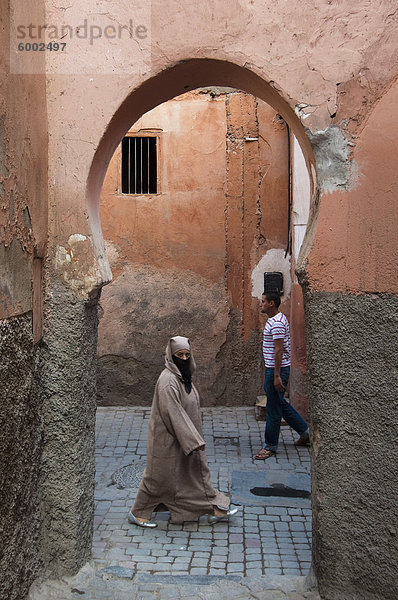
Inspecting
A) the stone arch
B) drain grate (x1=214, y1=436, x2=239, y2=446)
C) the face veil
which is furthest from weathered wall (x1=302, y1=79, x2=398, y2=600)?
drain grate (x1=214, y1=436, x2=239, y2=446)

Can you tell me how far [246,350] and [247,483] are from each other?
3.17 meters

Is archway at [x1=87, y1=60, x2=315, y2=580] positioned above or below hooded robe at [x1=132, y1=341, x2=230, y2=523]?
above

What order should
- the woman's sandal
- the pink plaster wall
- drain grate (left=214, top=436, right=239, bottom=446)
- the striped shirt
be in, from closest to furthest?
1. the pink plaster wall
2. the woman's sandal
3. the striped shirt
4. drain grate (left=214, top=436, right=239, bottom=446)

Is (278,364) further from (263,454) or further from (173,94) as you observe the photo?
(173,94)

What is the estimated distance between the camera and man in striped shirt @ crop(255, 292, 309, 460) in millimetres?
7188

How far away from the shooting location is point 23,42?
12.2 feet

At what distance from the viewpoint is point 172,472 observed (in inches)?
216

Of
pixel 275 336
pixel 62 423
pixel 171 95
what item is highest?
pixel 171 95

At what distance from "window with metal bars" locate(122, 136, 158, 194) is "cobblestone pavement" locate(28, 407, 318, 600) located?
377 centimetres

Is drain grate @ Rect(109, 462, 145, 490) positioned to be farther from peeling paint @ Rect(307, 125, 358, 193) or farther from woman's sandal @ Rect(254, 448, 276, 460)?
peeling paint @ Rect(307, 125, 358, 193)

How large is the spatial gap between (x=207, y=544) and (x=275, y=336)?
268 cm

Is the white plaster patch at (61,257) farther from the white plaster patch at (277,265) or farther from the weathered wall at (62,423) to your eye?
the white plaster patch at (277,265)

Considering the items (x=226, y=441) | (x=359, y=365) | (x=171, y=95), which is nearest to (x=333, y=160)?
(x=359, y=365)

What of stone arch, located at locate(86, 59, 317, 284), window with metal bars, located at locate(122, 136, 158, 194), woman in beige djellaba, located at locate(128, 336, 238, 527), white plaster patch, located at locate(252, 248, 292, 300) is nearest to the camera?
stone arch, located at locate(86, 59, 317, 284)
